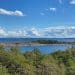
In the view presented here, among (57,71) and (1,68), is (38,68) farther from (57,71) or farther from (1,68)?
(1,68)

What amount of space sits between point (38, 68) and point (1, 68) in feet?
4.65

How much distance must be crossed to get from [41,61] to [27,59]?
729 mm

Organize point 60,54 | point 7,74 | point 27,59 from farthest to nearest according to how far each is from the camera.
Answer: point 60,54, point 27,59, point 7,74

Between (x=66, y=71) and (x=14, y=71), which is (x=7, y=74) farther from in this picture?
(x=66, y=71)

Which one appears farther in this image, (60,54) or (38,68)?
(60,54)

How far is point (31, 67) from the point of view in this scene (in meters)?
11.2

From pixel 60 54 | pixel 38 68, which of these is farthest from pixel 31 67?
pixel 60 54

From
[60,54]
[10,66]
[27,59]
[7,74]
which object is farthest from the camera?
[60,54]

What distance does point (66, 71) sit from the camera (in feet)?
38.0

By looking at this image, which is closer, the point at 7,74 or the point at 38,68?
the point at 7,74

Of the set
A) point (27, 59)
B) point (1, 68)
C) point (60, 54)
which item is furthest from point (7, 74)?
point (60, 54)

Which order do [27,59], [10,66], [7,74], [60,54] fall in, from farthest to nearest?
[60,54] → [27,59] → [10,66] → [7,74]

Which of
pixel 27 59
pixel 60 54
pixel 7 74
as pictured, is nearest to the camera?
pixel 7 74

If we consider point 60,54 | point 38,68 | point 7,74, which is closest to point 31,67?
point 38,68
